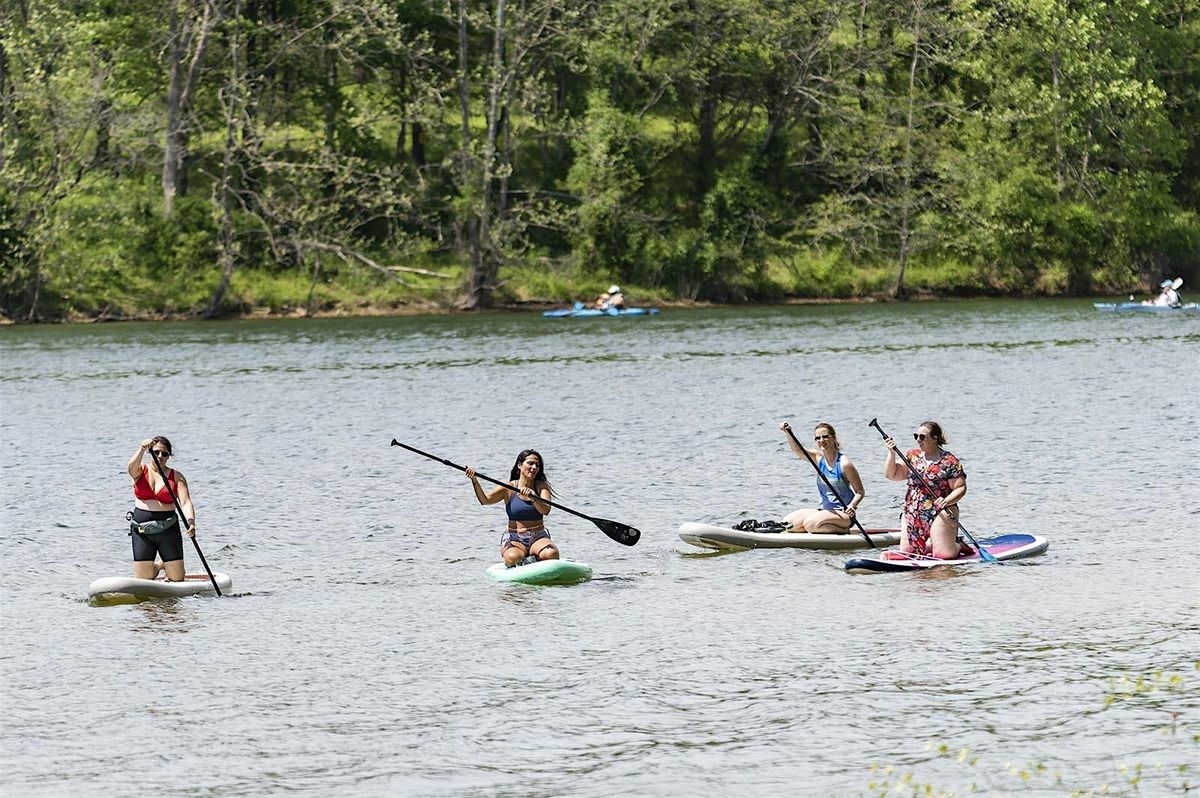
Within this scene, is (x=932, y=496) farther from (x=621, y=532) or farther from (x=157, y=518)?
(x=157, y=518)

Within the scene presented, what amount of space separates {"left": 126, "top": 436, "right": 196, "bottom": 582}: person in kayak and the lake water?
1.56 feet

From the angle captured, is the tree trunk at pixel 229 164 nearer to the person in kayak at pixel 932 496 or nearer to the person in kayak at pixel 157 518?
the person in kayak at pixel 157 518

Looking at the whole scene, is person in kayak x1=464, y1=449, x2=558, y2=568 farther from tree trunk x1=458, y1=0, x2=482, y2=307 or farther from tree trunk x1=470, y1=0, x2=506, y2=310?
tree trunk x1=458, y1=0, x2=482, y2=307

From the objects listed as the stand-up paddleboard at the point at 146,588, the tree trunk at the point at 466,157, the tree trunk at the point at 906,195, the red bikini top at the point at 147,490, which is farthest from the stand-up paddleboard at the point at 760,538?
the tree trunk at the point at 906,195

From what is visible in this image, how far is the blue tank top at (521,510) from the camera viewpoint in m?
22.0

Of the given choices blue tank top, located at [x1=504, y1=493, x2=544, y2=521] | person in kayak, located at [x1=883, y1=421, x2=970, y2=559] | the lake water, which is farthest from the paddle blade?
person in kayak, located at [x1=883, y1=421, x2=970, y2=559]

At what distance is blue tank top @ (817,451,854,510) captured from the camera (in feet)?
77.2

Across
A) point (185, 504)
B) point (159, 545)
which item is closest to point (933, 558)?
point (185, 504)

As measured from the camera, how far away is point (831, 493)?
24.0m

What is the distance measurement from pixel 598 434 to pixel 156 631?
19622mm

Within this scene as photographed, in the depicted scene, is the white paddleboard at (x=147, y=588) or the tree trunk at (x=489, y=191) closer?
the white paddleboard at (x=147, y=588)

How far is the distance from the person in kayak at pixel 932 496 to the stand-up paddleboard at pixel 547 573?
12.3ft

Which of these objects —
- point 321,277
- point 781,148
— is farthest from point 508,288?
point 781,148

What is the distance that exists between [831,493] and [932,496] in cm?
250
